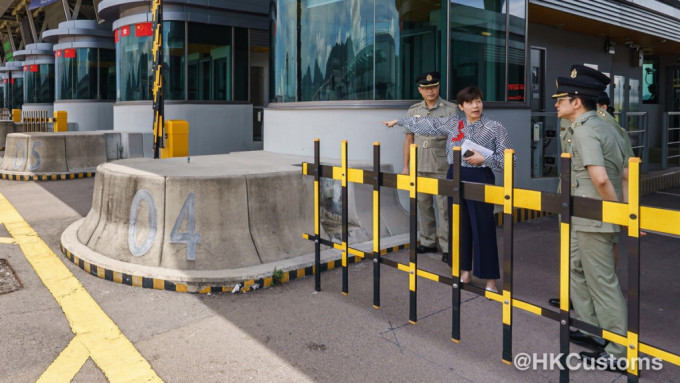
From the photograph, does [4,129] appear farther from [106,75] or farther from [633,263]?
[633,263]

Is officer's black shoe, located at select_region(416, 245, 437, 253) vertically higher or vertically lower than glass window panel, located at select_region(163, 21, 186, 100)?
lower

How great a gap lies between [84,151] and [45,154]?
0.98m

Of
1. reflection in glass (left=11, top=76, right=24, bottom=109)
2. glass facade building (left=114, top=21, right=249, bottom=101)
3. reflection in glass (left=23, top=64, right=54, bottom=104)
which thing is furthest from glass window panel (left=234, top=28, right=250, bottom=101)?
reflection in glass (left=11, top=76, right=24, bottom=109)

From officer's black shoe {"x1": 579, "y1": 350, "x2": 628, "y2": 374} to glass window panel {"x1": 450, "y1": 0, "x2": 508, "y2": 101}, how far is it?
4923 mm

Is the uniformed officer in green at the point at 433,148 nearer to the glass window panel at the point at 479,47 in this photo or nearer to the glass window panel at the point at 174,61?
the glass window panel at the point at 479,47

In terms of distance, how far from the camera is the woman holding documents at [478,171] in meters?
4.84

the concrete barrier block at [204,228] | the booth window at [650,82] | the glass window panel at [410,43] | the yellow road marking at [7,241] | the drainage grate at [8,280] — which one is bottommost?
the drainage grate at [8,280]

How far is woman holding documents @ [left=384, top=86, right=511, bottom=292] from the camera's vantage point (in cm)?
484

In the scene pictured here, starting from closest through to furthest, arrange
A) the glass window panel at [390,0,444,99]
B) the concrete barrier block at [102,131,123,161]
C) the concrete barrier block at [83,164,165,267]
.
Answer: the concrete barrier block at [83,164,165,267]
the glass window panel at [390,0,444,99]
the concrete barrier block at [102,131,123,161]

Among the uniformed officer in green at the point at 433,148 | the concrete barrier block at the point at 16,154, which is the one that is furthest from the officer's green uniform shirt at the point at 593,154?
the concrete barrier block at the point at 16,154

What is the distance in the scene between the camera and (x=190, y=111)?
1510 cm

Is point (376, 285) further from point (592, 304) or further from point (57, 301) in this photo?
point (57, 301)

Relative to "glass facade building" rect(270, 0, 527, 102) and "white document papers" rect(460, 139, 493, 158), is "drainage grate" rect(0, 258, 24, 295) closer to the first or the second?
"white document papers" rect(460, 139, 493, 158)

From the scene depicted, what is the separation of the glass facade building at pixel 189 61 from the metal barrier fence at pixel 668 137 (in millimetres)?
10771
